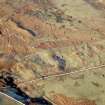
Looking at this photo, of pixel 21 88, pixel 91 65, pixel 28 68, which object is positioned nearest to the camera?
pixel 21 88

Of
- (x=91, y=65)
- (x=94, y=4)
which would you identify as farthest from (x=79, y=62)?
(x=94, y=4)

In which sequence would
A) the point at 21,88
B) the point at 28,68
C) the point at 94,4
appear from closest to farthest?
the point at 21,88 < the point at 28,68 < the point at 94,4

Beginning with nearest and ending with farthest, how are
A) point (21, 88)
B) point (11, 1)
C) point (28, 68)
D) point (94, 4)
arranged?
point (21, 88), point (28, 68), point (11, 1), point (94, 4)

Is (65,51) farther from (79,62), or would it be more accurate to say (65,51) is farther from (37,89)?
(37,89)

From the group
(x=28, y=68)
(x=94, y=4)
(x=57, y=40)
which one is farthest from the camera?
(x=94, y=4)

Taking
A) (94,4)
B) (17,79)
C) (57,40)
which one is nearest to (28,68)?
(17,79)

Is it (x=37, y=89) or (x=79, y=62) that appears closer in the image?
→ (x=37, y=89)

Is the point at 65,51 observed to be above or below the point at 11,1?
below

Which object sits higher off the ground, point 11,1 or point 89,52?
point 11,1

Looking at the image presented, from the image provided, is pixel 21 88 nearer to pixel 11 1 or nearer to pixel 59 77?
pixel 59 77
